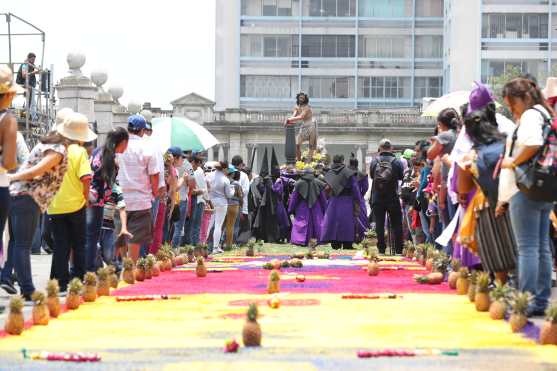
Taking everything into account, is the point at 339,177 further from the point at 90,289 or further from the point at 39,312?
the point at 39,312

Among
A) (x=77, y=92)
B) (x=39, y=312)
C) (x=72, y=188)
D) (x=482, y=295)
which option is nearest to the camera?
(x=39, y=312)

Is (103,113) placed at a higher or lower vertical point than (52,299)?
higher

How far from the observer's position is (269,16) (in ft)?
320

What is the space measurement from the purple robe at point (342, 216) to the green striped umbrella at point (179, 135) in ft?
14.5

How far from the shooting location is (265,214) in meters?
28.8

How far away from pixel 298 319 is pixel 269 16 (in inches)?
3472

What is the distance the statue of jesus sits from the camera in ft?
101

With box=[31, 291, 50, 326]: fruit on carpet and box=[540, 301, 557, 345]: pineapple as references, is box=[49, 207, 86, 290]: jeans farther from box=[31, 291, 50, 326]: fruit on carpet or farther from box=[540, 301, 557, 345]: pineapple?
box=[540, 301, 557, 345]: pineapple

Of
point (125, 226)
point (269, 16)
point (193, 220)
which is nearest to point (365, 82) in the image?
point (269, 16)

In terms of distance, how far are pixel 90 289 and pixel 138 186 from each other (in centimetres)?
331

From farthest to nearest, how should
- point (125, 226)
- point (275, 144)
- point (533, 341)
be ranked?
point (275, 144), point (125, 226), point (533, 341)

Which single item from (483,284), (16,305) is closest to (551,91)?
(483,284)

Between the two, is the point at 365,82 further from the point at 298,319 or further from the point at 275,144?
the point at 298,319

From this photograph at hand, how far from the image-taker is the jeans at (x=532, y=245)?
1045cm
